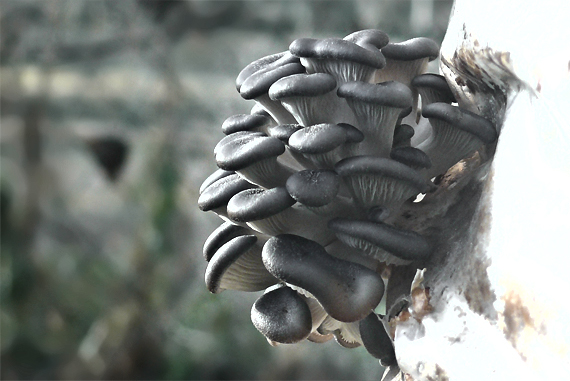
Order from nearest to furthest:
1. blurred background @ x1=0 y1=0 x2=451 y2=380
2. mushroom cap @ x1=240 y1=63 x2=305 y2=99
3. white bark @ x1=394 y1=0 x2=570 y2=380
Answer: white bark @ x1=394 y1=0 x2=570 y2=380, mushroom cap @ x1=240 y1=63 x2=305 y2=99, blurred background @ x1=0 y1=0 x2=451 y2=380

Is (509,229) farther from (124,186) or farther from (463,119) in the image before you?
(124,186)

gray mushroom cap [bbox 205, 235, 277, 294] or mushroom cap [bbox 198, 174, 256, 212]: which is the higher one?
mushroom cap [bbox 198, 174, 256, 212]

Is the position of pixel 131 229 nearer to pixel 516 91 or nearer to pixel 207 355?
pixel 207 355

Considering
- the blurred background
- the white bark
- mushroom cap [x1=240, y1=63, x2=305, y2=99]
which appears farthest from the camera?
the blurred background

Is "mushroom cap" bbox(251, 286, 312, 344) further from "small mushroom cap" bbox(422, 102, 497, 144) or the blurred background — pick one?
the blurred background

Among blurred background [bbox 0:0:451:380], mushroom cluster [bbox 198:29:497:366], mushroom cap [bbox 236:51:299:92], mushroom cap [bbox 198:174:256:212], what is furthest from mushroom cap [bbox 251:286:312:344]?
blurred background [bbox 0:0:451:380]

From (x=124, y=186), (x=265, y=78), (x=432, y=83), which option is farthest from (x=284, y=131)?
(x=124, y=186)
